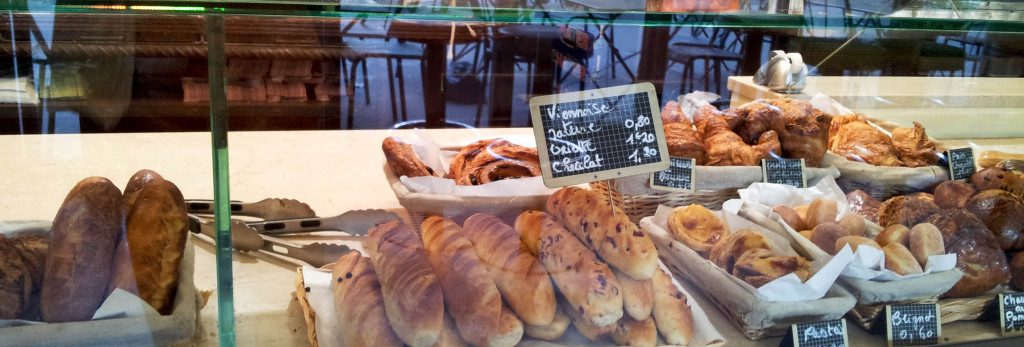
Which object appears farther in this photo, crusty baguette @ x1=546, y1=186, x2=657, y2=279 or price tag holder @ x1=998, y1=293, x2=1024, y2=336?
price tag holder @ x1=998, y1=293, x2=1024, y2=336

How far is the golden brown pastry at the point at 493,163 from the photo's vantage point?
1479 millimetres

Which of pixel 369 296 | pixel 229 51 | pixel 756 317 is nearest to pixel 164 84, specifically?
pixel 229 51

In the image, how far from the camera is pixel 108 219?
1.10m

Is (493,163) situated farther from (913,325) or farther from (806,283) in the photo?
(913,325)

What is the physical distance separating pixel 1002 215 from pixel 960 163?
28 cm

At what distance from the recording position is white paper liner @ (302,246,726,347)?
1.19 meters

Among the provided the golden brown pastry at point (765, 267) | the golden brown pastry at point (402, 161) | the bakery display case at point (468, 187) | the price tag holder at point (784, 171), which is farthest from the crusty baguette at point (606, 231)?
the price tag holder at point (784, 171)

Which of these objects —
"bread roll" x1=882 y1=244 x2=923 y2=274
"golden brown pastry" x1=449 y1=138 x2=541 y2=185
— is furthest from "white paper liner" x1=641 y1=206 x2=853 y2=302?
"golden brown pastry" x1=449 y1=138 x2=541 y2=185

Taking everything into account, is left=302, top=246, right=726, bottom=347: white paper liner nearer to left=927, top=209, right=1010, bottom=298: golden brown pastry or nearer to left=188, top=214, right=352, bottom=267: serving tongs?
left=188, top=214, right=352, bottom=267: serving tongs

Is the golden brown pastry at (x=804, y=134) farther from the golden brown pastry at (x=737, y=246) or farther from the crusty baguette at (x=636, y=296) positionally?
the crusty baguette at (x=636, y=296)

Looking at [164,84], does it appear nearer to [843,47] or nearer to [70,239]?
[70,239]

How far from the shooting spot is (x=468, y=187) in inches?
55.9

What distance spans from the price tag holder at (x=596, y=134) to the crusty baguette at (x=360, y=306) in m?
0.34

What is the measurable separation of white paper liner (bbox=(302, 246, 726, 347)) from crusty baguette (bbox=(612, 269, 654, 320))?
7cm
